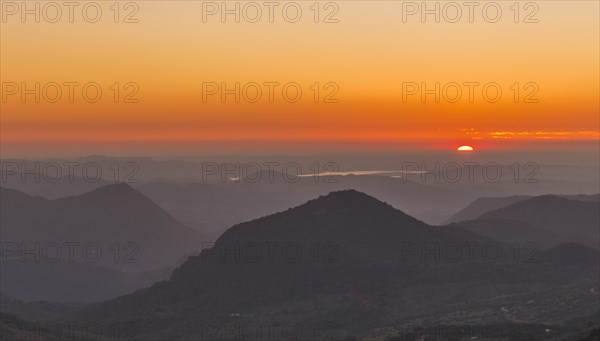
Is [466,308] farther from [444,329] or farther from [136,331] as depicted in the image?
[136,331]

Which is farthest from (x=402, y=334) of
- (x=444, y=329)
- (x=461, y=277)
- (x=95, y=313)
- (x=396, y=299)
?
(x=95, y=313)

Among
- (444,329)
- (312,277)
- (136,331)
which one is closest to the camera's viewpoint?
(444,329)

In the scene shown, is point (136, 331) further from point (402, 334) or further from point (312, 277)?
point (402, 334)

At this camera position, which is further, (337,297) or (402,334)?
(337,297)

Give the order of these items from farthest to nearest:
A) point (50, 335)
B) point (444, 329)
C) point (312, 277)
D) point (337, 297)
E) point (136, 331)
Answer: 1. point (312, 277)
2. point (337, 297)
3. point (136, 331)
4. point (50, 335)
5. point (444, 329)

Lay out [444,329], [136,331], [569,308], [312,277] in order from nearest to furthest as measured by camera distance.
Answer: [444,329]
[569,308]
[136,331]
[312,277]

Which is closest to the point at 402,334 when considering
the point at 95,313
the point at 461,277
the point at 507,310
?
the point at 507,310

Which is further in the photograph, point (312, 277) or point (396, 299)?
point (312, 277)

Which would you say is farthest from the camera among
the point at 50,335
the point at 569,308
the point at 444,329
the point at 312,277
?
the point at 312,277

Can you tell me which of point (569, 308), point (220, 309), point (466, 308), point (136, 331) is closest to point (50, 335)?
point (136, 331)
